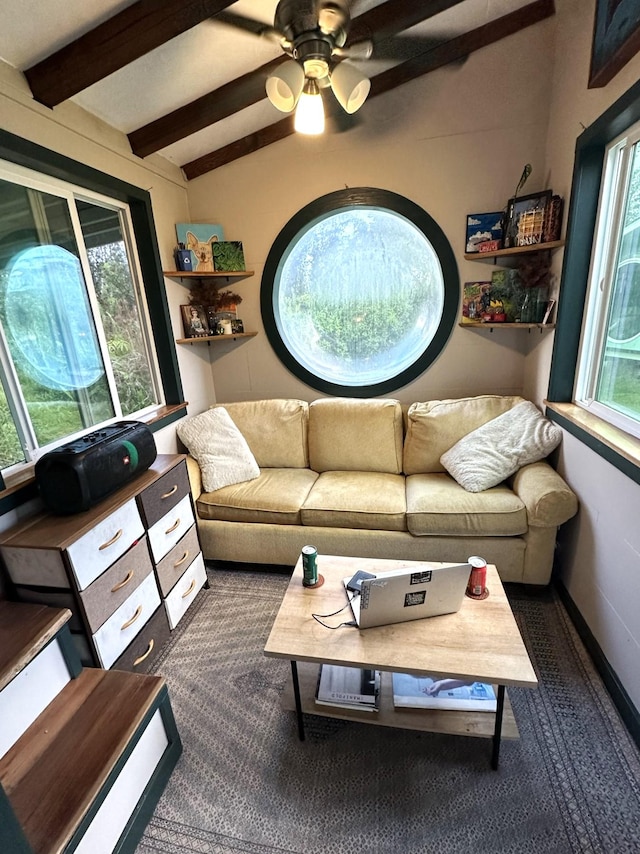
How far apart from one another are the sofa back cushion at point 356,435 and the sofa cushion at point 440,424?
95mm

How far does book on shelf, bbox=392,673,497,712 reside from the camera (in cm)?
132

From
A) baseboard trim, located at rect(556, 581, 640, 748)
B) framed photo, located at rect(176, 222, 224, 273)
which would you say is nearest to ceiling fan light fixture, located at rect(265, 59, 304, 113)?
framed photo, located at rect(176, 222, 224, 273)

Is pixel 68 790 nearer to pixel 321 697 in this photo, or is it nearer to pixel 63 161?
pixel 321 697

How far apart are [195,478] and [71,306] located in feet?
3.69

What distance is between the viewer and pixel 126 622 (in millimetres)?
1570

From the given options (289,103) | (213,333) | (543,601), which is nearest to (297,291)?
(213,333)

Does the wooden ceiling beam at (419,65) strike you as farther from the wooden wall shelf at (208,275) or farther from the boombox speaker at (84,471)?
the boombox speaker at (84,471)

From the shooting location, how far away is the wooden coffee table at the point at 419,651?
114cm

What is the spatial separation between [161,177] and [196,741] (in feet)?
10.0

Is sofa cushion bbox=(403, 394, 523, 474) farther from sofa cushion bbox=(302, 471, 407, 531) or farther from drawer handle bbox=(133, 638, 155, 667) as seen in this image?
drawer handle bbox=(133, 638, 155, 667)

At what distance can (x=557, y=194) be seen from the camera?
2.09 meters

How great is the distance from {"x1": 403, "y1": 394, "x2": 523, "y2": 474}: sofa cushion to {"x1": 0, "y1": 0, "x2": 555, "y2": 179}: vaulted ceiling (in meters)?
1.75

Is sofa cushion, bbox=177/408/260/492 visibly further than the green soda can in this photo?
Yes

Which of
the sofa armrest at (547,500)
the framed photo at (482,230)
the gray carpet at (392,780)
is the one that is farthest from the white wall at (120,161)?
the sofa armrest at (547,500)
